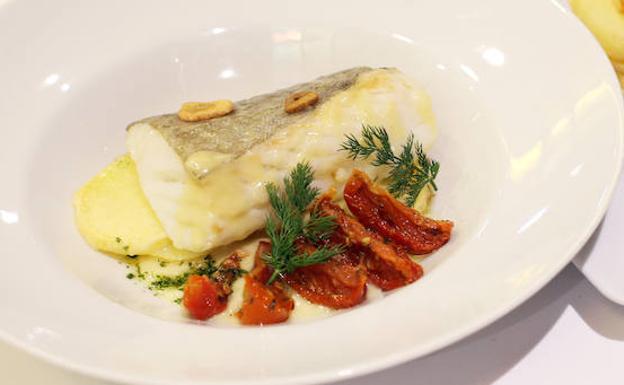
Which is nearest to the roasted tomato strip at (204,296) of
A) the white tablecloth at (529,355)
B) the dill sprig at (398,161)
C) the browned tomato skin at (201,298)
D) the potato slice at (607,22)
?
the browned tomato skin at (201,298)

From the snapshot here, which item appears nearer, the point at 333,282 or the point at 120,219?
the point at 333,282

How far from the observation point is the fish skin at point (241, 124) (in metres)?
2.39

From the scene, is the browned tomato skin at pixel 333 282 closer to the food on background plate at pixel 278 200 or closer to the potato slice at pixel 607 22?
the food on background plate at pixel 278 200

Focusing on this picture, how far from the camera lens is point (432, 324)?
174 cm

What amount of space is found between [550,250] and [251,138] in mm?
1052

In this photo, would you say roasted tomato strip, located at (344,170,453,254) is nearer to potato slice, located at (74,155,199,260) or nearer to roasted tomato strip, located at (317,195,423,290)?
roasted tomato strip, located at (317,195,423,290)

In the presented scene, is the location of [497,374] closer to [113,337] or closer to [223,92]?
[113,337]

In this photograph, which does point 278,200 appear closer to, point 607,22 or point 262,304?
point 262,304

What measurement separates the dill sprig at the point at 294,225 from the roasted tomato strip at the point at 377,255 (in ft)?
0.15

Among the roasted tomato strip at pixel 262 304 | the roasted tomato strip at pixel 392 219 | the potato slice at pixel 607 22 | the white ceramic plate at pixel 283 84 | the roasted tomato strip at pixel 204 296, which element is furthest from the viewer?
the potato slice at pixel 607 22

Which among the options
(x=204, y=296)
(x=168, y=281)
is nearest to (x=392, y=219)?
(x=204, y=296)

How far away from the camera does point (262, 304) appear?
2.11 meters

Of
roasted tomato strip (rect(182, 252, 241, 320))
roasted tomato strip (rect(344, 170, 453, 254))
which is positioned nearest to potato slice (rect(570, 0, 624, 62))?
roasted tomato strip (rect(344, 170, 453, 254))

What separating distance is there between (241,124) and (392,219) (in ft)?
2.06
